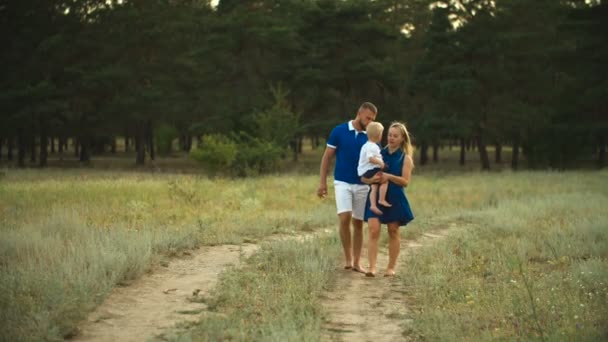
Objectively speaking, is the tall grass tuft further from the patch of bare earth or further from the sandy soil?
the patch of bare earth

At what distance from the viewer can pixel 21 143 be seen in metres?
43.2

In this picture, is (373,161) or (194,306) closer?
(194,306)

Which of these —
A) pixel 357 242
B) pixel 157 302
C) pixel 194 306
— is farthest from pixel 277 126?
pixel 194 306

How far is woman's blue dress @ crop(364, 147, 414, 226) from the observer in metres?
8.82

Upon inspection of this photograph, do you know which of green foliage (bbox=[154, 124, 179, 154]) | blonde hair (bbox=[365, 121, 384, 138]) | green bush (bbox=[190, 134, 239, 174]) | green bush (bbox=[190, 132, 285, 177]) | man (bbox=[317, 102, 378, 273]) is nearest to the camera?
blonde hair (bbox=[365, 121, 384, 138])

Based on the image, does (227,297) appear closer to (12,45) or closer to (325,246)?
(325,246)

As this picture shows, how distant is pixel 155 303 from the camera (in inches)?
277

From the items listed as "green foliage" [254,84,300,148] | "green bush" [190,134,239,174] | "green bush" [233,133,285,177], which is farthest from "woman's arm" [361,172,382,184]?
"green foliage" [254,84,300,148]

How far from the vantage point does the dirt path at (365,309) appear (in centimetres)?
611

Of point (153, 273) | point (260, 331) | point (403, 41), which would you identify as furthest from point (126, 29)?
point (260, 331)

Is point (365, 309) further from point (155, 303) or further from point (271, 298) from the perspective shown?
point (155, 303)

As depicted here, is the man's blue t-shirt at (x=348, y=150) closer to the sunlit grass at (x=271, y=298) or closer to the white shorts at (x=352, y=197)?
the white shorts at (x=352, y=197)

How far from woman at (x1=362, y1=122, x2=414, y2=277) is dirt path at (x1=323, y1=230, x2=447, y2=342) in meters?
0.46

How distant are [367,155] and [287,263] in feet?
6.39
